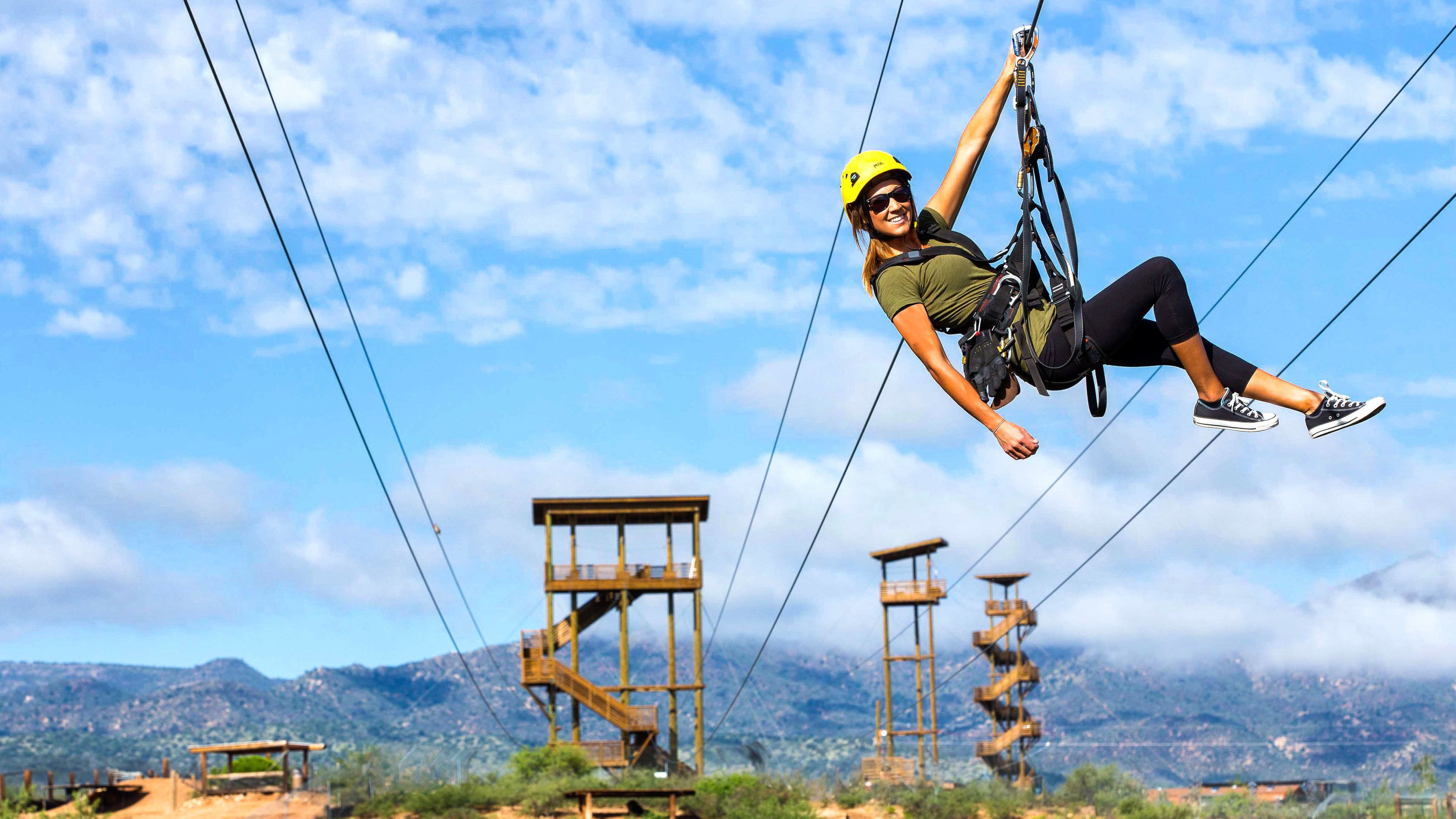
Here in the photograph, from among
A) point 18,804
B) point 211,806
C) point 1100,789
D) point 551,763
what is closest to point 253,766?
point 211,806

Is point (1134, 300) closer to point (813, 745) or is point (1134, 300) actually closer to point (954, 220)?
point (954, 220)

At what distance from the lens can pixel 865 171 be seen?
8.03 metres

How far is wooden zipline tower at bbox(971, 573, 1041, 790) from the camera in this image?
176 ft

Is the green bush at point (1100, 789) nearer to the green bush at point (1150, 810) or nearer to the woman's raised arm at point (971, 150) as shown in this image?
the green bush at point (1150, 810)

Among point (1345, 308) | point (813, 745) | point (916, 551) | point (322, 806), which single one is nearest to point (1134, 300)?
point (1345, 308)

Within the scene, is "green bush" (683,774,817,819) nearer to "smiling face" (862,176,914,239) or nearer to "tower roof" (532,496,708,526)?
"tower roof" (532,496,708,526)

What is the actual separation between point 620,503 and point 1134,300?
35.2m

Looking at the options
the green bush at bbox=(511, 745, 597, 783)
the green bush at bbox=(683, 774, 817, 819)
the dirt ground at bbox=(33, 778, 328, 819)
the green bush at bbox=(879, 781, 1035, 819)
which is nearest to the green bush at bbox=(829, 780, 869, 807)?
the green bush at bbox=(879, 781, 1035, 819)

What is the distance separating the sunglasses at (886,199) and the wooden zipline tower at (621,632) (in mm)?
33856

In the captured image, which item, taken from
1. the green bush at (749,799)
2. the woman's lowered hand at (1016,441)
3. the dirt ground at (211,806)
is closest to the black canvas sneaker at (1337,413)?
the woman's lowered hand at (1016,441)

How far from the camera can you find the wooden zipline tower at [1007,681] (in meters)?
53.6

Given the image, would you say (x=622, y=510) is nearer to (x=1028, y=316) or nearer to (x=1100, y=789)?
(x=1100, y=789)

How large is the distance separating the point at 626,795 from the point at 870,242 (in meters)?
23.3

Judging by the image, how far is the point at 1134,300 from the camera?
7.41 meters
